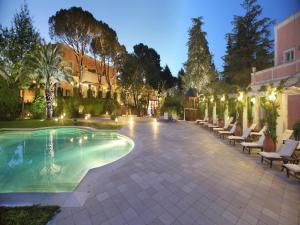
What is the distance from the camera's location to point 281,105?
326 inches

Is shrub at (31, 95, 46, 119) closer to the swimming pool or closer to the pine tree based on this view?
the pine tree

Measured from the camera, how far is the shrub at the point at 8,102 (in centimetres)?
1966

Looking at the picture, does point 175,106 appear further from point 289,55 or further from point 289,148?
point 289,148

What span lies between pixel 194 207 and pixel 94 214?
196 cm

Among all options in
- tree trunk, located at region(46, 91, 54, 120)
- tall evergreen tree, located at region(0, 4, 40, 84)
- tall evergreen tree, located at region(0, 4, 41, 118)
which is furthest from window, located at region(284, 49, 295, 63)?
tall evergreen tree, located at region(0, 4, 40, 84)

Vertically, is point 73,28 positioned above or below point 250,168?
above

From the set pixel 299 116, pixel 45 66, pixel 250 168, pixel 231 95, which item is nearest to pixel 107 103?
pixel 45 66

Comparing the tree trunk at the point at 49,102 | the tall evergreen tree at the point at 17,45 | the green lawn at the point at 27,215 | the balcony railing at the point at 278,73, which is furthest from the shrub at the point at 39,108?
the balcony railing at the point at 278,73

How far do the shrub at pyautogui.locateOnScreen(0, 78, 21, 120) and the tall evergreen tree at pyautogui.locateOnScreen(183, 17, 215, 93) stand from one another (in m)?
21.0

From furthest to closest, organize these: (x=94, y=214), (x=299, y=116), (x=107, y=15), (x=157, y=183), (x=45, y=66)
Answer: (x=107, y=15)
(x=45, y=66)
(x=299, y=116)
(x=157, y=183)
(x=94, y=214)

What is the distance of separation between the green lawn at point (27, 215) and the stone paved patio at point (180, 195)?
0.19m

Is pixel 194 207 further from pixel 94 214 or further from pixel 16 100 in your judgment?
pixel 16 100

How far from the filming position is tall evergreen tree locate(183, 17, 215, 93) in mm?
28375

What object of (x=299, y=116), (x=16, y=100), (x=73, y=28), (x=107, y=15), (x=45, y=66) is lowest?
(x=299, y=116)
